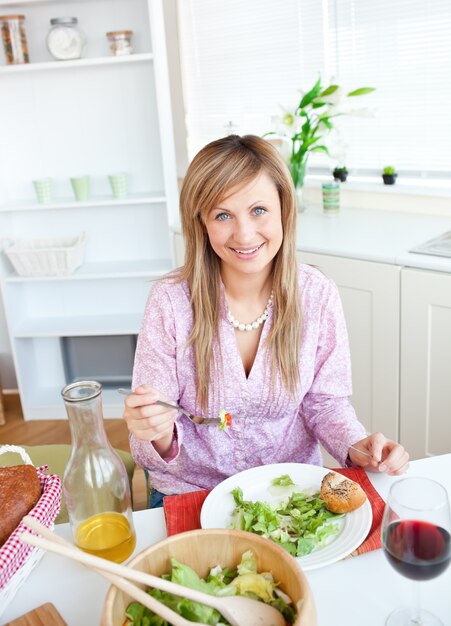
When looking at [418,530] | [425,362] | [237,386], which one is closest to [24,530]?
[418,530]

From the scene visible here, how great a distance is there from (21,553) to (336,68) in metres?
2.48

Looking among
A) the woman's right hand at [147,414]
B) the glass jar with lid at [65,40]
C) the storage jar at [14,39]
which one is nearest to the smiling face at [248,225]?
the woman's right hand at [147,414]

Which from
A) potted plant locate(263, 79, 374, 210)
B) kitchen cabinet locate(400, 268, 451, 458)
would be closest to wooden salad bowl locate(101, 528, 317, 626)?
kitchen cabinet locate(400, 268, 451, 458)

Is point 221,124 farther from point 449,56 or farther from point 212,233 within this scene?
point 212,233

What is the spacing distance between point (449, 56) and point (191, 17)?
4.16 ft

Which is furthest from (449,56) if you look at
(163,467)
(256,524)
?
(256,524)

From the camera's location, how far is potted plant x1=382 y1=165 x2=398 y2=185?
2.79 m

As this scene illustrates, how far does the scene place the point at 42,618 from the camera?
0.89 metres

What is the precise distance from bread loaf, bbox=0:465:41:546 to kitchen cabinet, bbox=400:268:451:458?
4.54 feet

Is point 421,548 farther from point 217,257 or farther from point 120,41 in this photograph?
point 120,41

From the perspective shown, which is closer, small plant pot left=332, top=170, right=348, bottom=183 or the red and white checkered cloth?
the red and white checkered cloth

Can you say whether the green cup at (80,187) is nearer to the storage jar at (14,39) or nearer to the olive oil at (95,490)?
the storage jar at (14,39)

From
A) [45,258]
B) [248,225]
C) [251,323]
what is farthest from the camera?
[45,258]

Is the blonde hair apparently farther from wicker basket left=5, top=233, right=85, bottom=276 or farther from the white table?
wicker basket left=5, top=233, right=85, bottom=276
